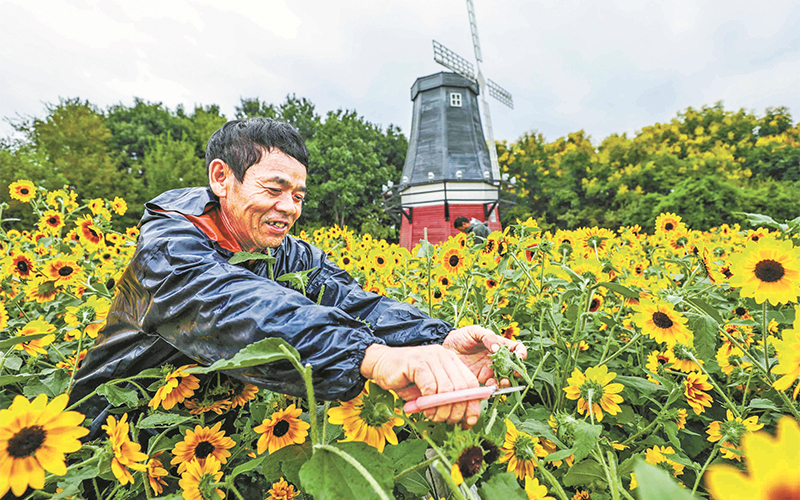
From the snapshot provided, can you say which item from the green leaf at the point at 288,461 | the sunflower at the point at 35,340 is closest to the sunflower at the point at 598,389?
the green leaf at the point at 288,461

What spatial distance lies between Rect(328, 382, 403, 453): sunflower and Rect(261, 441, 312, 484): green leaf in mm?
114

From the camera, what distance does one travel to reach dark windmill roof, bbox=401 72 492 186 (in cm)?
1748

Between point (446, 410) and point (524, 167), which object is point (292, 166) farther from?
point (524, 167)

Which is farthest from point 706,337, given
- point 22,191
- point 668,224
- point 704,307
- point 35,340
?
point 22,191

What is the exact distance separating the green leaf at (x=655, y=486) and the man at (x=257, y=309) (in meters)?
0.34

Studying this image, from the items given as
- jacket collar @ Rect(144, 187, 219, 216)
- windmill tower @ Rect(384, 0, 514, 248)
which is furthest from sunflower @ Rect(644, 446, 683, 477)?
windmill tower @ Rect(384, 0, 514, 248)

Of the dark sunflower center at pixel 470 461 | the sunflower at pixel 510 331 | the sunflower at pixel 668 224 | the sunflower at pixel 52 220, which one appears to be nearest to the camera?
the dark sunflower center at pixel 470 461

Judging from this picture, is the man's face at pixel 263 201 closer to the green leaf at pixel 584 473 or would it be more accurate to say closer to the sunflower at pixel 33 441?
the sunflower at pixel 33 441

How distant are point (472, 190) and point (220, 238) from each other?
16.3 meters

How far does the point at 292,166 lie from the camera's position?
1.25 meters

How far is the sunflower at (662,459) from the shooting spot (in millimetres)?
1003

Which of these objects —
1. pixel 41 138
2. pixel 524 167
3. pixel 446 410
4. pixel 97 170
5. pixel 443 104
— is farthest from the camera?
pixel 524 167

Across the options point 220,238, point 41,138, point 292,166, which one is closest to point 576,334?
point 292,166

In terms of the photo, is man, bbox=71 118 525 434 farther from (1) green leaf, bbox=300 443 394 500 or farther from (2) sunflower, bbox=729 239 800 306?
(2) sunflower, bbox=729 239 800 306
